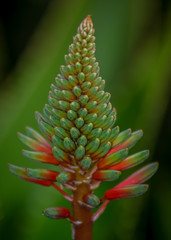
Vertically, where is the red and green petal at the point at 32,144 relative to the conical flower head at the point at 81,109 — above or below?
below

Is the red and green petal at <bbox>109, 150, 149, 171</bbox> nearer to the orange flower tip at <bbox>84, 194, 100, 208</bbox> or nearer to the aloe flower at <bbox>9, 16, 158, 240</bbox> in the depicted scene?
the aloe flower at <bbox>9, 16, 158, 240</bbox>

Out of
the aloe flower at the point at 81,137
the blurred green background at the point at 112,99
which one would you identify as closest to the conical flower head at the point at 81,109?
the aloe flower at the point at 81,137

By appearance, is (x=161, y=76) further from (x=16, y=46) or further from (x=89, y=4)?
(x=16, y=46)

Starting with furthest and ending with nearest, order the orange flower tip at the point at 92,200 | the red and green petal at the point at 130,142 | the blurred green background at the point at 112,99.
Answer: the blurred green background at the point at 112,99, the red and green petal at the point at 130,142, the orange flower tip at the point at 92,200

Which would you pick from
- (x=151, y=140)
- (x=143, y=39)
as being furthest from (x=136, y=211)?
(x=143, y=39)

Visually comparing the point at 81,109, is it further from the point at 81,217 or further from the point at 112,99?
the point at 112,99

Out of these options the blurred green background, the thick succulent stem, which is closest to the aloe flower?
the thick succulent stem

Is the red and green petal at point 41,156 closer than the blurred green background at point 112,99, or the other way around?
the red and green petal at point 41,156

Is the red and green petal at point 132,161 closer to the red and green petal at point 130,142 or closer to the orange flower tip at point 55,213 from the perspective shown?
the red and green petal at point 130,142

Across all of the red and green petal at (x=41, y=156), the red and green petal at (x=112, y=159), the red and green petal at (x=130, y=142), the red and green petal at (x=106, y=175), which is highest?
the red and green petal at (x=130, y=142)

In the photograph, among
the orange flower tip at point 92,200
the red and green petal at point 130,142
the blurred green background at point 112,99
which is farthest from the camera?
the blurred green background at point 112,99
